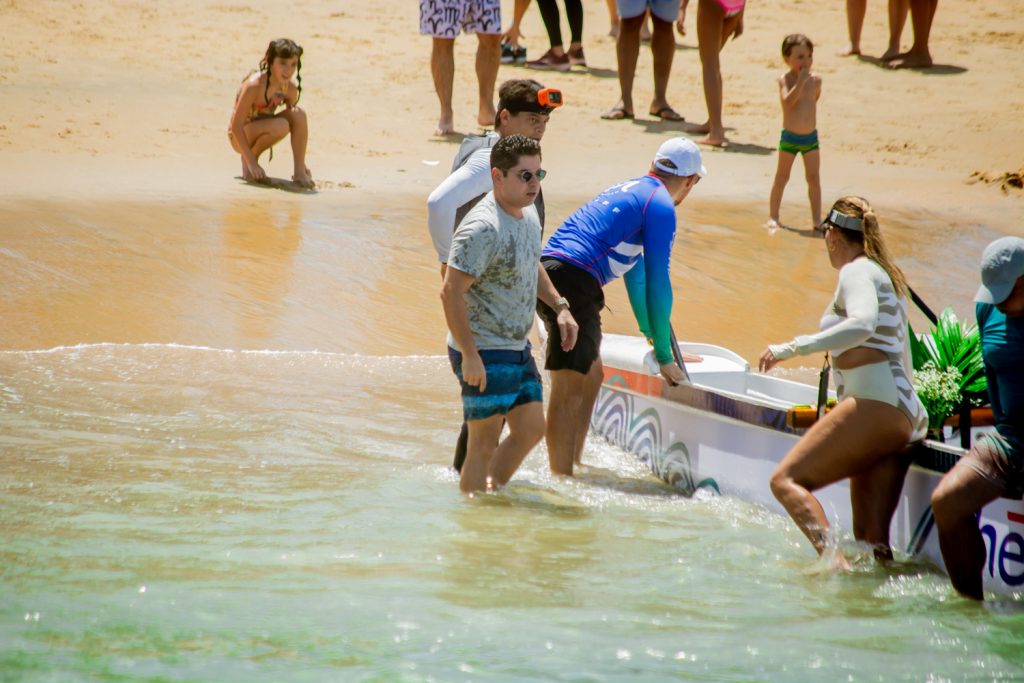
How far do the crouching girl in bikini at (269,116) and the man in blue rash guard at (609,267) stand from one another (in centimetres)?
525

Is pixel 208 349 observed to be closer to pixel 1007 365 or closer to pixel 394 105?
pixel 1007 365

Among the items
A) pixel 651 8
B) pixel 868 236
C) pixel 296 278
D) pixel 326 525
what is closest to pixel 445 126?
pixel 651 8

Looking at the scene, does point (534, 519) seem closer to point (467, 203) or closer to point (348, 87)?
point (467, 203)

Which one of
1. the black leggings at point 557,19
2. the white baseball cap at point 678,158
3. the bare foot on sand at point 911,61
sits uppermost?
the black leggings at point 557,19

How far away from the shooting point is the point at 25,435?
6.20 meters

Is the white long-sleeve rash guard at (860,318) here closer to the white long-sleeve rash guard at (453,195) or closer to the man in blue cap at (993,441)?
the man in blue cap at (993,441)

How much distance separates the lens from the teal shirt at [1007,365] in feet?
14.1

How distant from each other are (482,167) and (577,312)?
3.05ft

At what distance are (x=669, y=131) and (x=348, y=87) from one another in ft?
12.2

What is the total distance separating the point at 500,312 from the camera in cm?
512

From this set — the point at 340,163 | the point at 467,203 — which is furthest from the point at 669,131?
the point at 467,203

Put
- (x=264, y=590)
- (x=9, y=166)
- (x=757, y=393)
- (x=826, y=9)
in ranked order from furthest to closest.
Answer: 1. (x=826, y=9)
2. (x=9, y=166)
3. (x=757, y=393)
4. (x=264, y=590)

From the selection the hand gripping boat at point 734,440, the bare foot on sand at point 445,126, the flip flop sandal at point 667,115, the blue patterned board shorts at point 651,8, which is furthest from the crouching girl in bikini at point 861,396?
the flip flop sandal at point 667,115

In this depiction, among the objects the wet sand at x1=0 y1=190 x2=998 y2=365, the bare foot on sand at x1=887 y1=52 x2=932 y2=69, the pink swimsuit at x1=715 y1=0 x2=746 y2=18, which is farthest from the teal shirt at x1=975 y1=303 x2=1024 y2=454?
the bare foot on sand at x1=887 y1=52 x2=932 y2=69
